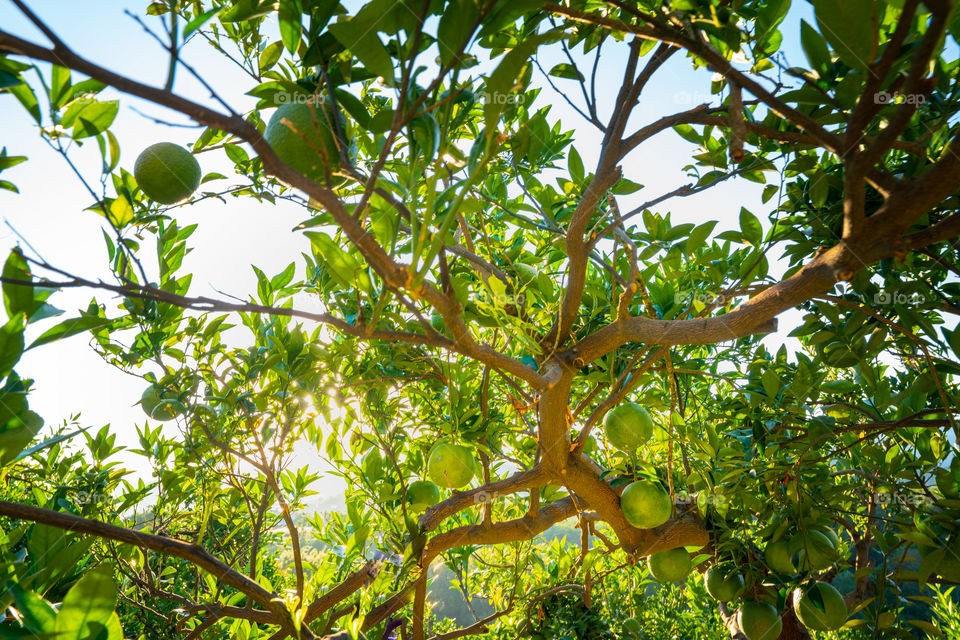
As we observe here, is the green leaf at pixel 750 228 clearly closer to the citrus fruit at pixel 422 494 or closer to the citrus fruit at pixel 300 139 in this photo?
the citrus fruit at pixel 300 139

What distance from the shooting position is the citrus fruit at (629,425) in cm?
110

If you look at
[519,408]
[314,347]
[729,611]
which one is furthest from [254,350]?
[729,611]

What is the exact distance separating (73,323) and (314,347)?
651 mm

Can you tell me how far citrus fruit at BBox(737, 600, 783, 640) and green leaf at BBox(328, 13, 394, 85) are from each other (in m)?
1.44

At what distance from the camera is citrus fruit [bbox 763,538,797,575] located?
1.10 meters

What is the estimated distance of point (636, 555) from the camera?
1415 mm

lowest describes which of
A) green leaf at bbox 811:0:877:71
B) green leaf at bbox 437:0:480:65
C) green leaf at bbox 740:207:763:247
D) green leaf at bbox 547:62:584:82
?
green leaf at bbox 437:0:480:65

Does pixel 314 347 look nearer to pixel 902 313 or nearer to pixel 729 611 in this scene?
pixel 902 313

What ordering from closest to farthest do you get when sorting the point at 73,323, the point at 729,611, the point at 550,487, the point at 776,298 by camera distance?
the point at 73,323 → the point at 776,298 → the point at 550,487 → the point at 729,611

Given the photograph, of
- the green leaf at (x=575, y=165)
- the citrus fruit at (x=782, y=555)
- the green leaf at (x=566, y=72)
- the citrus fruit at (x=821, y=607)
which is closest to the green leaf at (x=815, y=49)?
the green leaf at (x=566, y=72)

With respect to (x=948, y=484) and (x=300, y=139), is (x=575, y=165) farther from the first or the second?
(x=948, y=484)
